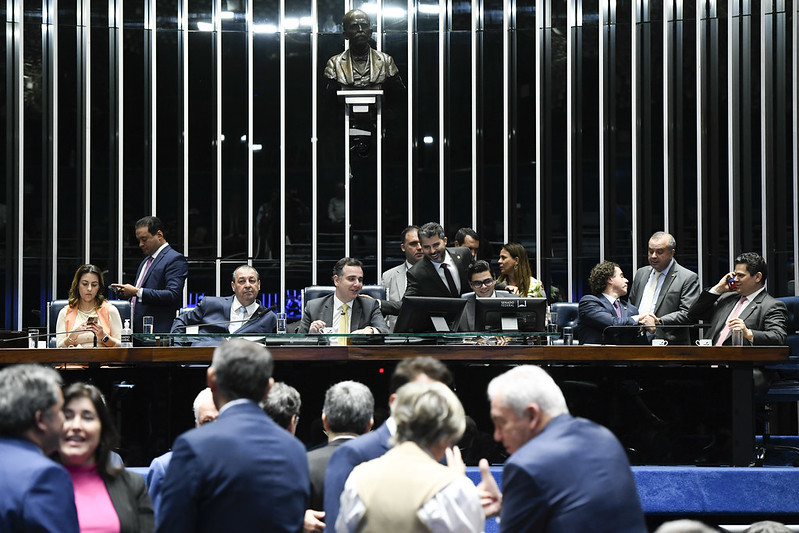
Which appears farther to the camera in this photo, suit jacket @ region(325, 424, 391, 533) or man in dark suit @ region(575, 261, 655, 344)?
man in dark suit @ region(575, 261, 655, 344)

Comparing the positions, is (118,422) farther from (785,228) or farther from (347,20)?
(785,228)

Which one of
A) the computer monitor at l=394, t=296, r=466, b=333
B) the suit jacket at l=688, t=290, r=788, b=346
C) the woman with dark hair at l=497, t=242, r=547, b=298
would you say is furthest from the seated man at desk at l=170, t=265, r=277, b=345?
the suit jacket at l=688, t=290, r=788, b=346

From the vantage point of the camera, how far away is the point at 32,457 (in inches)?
101

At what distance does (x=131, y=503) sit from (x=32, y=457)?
518mm

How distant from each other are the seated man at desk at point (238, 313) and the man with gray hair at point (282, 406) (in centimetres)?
253

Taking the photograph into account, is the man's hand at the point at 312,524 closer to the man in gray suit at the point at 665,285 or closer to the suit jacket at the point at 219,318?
the suit jacket at the point at 219,318

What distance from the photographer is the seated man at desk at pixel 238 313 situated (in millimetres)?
6191

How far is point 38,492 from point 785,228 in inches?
287

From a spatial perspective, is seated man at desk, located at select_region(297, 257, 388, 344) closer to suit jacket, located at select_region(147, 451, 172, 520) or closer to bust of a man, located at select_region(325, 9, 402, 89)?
suit jacket, located at select_region(147, 451, 172, 520)

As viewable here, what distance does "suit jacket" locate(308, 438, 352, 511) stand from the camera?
3.51 meters

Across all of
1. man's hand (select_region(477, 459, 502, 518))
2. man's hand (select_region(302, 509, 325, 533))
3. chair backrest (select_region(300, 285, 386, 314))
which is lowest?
man's hand (select_region(302, 509, 325, 533))

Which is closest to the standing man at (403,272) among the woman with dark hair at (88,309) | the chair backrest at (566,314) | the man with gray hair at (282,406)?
the chair backrest at (566,314)

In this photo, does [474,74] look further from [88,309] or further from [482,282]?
[88,309]

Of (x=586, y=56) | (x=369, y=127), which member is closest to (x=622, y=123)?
(x=586, y=56)
